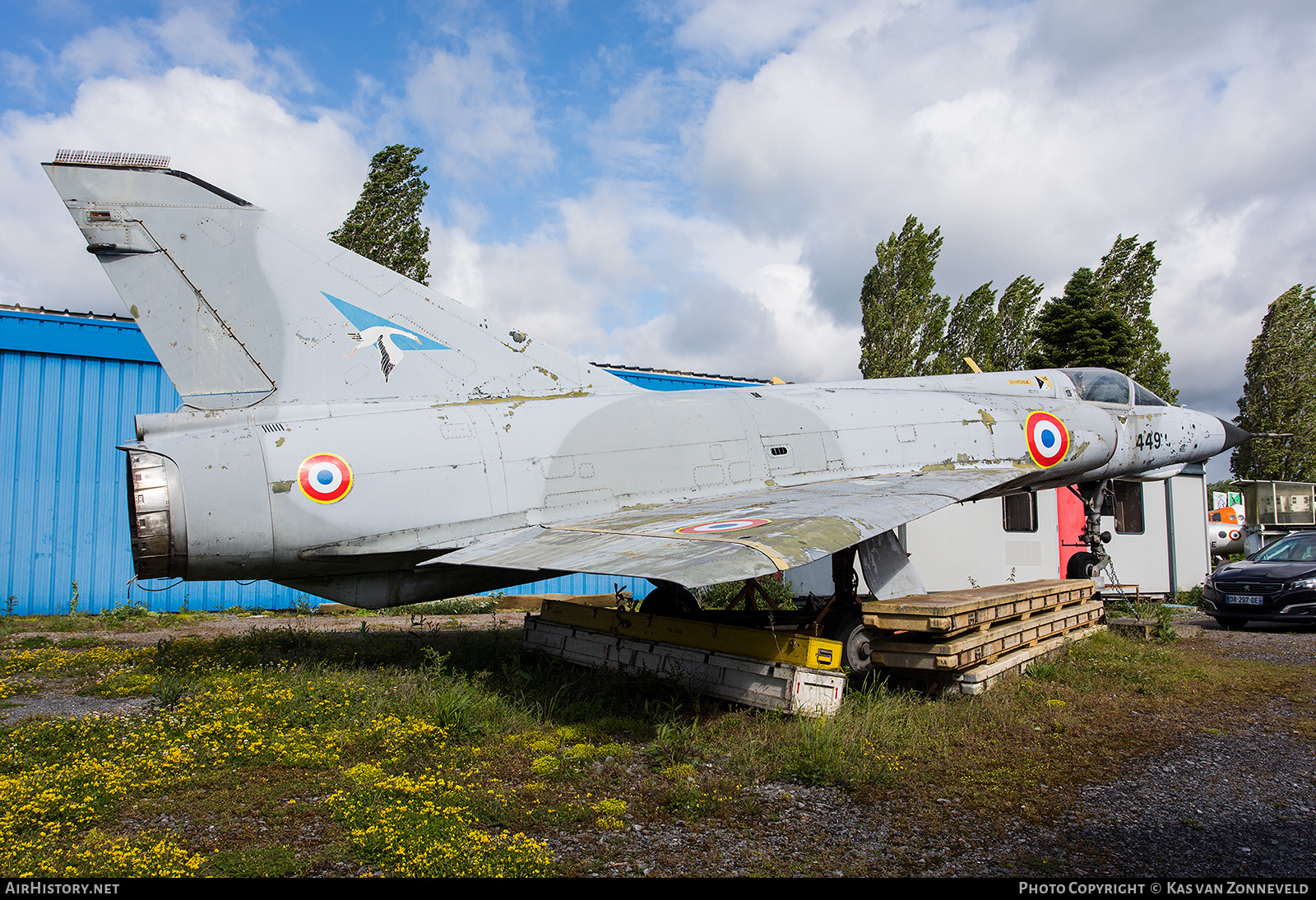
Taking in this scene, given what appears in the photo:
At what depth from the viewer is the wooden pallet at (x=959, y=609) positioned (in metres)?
6.64

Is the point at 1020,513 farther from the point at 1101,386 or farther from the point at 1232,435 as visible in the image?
the point at 1101,386

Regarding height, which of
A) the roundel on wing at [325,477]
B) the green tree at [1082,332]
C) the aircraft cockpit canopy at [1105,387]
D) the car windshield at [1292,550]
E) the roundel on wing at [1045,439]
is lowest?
the car windshield at [1292,550]

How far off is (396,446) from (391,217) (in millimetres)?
Answer: 17321

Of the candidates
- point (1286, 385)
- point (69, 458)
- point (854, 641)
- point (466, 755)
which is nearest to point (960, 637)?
point (854, 641)

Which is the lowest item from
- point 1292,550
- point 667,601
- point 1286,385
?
point 667,601

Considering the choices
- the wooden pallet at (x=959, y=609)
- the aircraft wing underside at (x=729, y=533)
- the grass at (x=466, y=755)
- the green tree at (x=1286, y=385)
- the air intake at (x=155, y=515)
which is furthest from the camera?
the green tree at (x=1286, y=385)

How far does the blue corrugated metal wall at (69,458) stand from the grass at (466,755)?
6812 millimetres

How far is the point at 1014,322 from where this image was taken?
31.6 meters

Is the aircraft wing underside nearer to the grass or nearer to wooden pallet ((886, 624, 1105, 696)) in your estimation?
the grass

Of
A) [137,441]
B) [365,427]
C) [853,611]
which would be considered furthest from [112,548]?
[853,611]

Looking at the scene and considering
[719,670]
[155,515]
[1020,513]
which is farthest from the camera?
[1020,513]

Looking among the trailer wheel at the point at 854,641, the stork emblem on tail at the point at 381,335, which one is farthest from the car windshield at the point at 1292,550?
the stork emblem on tail at the point at 381,335

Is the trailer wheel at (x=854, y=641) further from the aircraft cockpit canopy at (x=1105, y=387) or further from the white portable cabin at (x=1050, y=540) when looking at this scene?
the white portable cabin at (x=1050, y=540)

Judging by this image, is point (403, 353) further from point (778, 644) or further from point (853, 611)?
point (853, 611)
